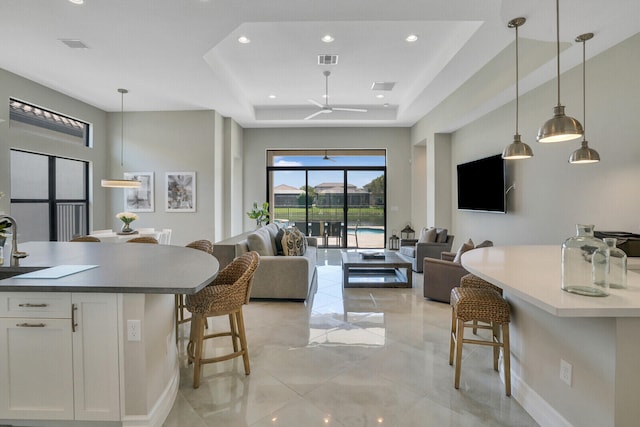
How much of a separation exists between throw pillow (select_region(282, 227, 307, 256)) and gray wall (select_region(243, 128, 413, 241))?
425 cm

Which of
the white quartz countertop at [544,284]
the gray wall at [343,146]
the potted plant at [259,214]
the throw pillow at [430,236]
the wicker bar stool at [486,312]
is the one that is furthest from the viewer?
the gray wall at [343,146]

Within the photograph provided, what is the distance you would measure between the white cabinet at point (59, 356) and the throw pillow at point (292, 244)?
3078 mm

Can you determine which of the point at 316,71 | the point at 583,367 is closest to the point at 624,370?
the point at 583,367

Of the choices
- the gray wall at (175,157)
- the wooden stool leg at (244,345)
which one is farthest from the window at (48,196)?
the wooden stool leg at (244,345)

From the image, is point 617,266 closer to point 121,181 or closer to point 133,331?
point 133,331

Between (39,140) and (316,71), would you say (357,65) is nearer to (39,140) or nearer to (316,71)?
(316,71)

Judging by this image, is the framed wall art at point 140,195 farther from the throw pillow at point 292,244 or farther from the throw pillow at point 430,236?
the throw pillow at point 430,236

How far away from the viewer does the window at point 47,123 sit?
5.34 metres

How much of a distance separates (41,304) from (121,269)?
46 centimetres

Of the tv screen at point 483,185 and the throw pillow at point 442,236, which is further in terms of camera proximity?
the throw pillow at point 442,236

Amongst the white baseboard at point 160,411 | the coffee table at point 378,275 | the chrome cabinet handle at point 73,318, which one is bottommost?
the white baseboard at point 160,411

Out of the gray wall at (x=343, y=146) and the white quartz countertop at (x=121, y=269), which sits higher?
the gray wall at (x=343, y=146)

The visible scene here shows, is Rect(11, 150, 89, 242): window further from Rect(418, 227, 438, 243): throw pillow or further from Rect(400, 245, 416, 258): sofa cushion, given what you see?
Rect(418, 227, 438, 243): throw pillow

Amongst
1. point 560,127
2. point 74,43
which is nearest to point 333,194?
point 74,43
